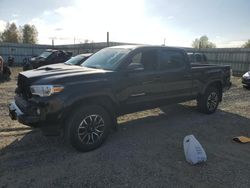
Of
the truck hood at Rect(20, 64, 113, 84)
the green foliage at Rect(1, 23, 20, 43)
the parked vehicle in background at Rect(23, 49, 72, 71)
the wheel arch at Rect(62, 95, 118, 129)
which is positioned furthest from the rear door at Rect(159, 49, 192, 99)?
the green foliage at Rect(1, 23, 20, 43)

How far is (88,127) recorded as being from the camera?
429 centimetres

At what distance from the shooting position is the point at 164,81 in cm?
553

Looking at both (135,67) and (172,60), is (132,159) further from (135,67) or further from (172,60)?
(172,60)

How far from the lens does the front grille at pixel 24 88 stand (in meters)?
4.13

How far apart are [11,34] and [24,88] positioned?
71.6 m

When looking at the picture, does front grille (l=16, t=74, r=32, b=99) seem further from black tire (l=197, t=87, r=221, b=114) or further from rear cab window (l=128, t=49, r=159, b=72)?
black tire (l=197, t=87, r=221, b=114)

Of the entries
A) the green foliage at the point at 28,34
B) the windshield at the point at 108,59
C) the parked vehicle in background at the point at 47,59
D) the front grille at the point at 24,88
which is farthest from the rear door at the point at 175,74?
the green foliage at the point at 28,34

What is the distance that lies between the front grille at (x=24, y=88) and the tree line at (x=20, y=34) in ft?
229

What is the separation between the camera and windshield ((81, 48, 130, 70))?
4.86 m

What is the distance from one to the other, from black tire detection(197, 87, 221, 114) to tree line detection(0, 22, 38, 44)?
69.6 metres

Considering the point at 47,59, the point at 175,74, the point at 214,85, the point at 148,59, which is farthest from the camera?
the point at 47,59

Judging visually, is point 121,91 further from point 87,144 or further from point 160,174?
point 160,174

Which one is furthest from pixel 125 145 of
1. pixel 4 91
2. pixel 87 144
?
pixel 4 91

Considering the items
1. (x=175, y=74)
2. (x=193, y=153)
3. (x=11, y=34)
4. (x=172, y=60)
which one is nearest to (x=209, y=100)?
(x=175, y=74)
